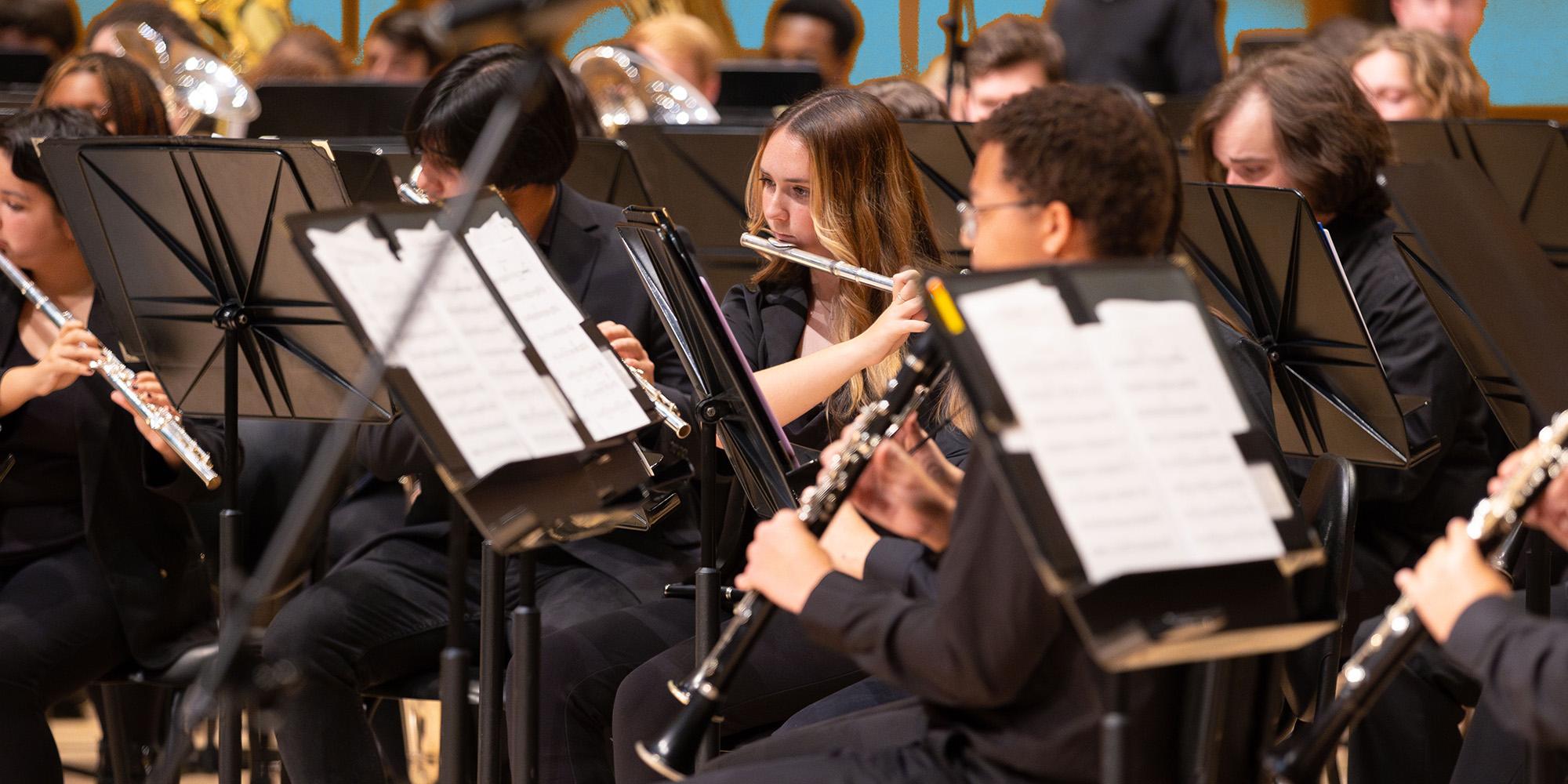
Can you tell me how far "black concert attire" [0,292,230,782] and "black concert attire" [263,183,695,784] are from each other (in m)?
0.27

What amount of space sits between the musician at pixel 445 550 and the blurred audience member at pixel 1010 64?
1850 millimetres

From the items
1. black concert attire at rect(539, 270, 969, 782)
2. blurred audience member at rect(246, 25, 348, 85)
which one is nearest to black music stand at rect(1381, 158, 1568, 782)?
black concert attire at rect(539, 270, 969, 782)

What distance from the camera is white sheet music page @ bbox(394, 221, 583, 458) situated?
1806mm

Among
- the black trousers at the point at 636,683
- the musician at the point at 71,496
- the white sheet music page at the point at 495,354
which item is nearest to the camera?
the white sheet music page at the point at 495,354

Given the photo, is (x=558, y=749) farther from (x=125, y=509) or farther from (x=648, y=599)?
(x=125, y=509)

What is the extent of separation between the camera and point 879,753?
1.62 metres

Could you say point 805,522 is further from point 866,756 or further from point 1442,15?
point 1442,15

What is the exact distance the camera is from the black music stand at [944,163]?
3.11m

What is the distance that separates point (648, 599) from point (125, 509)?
88 cm

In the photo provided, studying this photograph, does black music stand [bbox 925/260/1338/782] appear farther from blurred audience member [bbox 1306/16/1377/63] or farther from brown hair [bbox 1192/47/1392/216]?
blurred audience member [bbox 1306/16/1377/63]

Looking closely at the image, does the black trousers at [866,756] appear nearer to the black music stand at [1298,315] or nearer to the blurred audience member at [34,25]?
the black music stand at [1298,315]

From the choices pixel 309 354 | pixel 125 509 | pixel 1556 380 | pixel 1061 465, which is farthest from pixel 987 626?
pixel 125 509

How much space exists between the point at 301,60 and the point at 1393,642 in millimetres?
4788

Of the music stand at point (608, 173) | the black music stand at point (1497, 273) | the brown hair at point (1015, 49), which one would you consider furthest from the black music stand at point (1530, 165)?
the music stand at point (608, 173)
